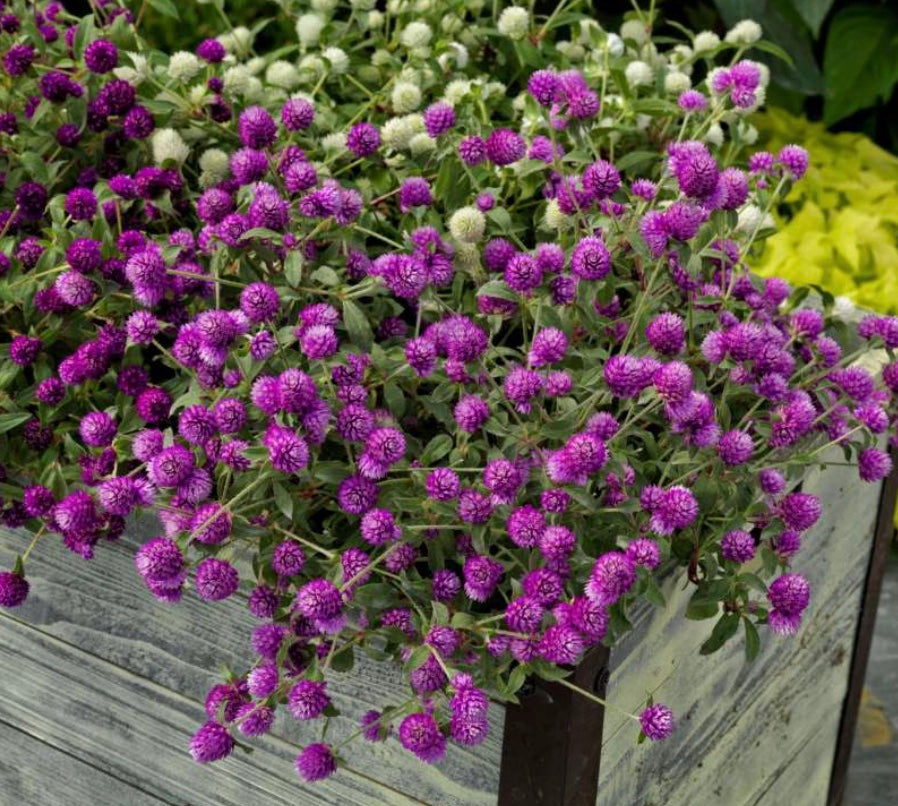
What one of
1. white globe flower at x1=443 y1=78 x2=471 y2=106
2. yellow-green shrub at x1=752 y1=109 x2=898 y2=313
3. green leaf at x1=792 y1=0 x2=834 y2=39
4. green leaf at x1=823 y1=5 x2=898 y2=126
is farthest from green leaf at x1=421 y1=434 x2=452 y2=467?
green leaf at x1=823 y1=5 x2=898 y2=126

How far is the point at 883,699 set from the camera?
2.18m

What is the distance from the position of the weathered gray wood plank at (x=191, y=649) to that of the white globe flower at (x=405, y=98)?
510 millimetres

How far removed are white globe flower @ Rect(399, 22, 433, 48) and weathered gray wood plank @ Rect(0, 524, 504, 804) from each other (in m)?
0.64

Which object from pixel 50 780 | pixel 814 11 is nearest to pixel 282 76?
pixel 50 780

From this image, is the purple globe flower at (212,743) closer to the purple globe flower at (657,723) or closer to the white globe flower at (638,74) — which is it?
the purple globe flower at (657,723)

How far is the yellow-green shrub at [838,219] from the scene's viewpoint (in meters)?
2.20

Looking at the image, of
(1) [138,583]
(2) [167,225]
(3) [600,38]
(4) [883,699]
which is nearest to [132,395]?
(1) [138,583]

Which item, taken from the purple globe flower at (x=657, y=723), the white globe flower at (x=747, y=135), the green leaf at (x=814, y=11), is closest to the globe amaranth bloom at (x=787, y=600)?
the purple globe flower at (x=657, y=723)

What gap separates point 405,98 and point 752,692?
65cm

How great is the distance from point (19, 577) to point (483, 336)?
1.32 ft

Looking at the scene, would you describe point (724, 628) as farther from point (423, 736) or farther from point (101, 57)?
point (101, 57)

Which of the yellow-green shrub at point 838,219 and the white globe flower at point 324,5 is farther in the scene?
the yellow-green shrub at point 838,219

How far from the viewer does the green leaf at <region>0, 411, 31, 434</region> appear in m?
1.08

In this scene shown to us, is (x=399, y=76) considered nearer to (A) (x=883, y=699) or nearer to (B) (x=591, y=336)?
(B) (x=591, y=336)
